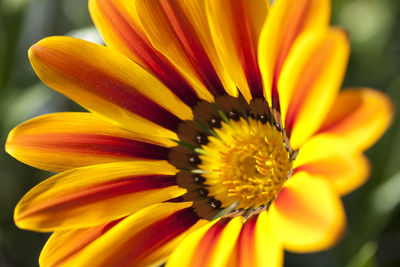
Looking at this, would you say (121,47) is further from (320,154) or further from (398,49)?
(398,49)

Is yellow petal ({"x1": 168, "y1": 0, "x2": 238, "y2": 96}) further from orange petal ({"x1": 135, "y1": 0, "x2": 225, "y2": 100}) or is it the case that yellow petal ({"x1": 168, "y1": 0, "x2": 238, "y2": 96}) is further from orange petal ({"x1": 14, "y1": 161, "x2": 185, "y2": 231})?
orange petal ({"x1": 14, "y1": 161, "x2": 185, "y2": 231})

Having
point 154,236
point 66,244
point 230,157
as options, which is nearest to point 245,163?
point 230,157

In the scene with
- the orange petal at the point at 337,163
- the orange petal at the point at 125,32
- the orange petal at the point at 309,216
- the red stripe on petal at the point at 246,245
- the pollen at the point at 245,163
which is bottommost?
the pollen at the point at 245,163

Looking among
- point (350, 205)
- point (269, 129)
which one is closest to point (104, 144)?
point (269, 129)

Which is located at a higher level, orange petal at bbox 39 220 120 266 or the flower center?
orange petal at bbox 39 220 120 266

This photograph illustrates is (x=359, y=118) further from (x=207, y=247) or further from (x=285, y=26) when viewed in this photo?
(x=207, y=247)

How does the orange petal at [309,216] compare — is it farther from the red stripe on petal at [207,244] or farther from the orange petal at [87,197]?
the orange petal at [87,197]

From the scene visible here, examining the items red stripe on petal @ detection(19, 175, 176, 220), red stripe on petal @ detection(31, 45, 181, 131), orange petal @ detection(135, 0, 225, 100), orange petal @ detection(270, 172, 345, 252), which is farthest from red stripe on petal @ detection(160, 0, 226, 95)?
orange petal @ detection(270, 172, 345, 252)

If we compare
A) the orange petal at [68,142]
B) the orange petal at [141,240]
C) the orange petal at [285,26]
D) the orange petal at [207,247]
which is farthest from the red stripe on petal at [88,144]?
the orange petal at [285,26]
